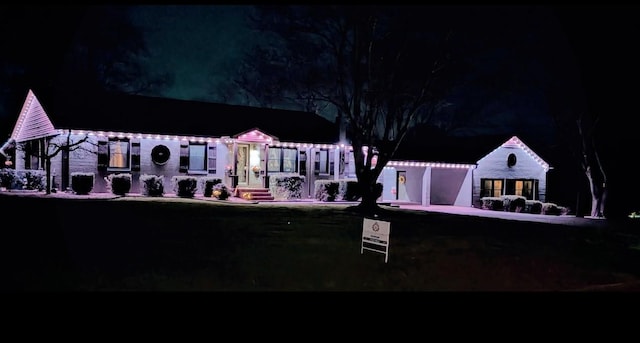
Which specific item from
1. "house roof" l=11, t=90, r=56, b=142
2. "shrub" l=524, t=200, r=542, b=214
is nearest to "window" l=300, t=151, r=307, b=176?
"house roof" l=11, t=90, r=56, b=142

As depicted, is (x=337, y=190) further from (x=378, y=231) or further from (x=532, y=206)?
(x=378, y=231)

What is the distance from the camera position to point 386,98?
22.9m

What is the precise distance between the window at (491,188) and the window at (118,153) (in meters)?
21.2

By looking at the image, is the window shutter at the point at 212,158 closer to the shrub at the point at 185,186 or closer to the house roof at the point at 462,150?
the shrub at the point at 185,186

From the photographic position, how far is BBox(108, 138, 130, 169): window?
79.4 feet

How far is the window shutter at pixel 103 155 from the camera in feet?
78.1

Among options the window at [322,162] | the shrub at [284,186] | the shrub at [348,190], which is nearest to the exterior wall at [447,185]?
the shrub at [348,190]

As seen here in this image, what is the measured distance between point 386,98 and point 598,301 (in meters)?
15.2

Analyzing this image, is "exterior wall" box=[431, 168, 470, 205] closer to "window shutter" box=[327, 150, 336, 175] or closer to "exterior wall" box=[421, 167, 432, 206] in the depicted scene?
"exterior wall" box=[421, 167, 432, 206]

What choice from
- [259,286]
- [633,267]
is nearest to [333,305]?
[259,286]

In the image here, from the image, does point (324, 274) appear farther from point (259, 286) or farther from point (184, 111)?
point (184, 111)

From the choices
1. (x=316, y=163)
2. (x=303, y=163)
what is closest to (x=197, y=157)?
(x=303, y=163)

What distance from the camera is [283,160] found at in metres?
27.9

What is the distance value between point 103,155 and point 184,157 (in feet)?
12.7
